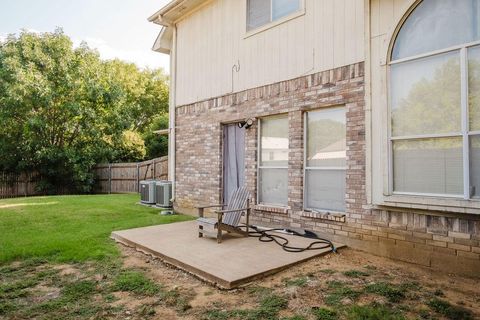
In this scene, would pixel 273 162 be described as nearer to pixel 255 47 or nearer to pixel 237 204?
pixel 237 204

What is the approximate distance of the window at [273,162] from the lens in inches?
265

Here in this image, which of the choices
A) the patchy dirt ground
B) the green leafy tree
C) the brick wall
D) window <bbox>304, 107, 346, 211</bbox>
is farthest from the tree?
window <bbox>304, 107, 346, 211</bbox>

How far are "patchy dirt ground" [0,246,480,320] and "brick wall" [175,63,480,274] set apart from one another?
0.37 m

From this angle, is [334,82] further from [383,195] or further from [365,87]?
[383,195]

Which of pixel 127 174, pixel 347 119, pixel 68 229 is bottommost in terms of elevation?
pixel 68 229

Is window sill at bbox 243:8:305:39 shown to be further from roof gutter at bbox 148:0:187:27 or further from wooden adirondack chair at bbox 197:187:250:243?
wooden adirondack chair at bbox 197:187:250:243

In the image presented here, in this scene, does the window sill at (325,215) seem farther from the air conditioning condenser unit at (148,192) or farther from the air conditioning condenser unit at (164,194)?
the air conditioning condenser unit at (148,192)

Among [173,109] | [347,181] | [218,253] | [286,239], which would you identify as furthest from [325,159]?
[173,109]

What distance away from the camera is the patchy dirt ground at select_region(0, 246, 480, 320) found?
10.4 ft

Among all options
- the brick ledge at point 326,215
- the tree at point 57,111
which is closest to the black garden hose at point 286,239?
the brick ledge at point 326,215

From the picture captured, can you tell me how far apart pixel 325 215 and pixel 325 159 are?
103 centimetres

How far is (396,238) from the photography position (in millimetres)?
4816

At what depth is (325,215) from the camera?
5.73m

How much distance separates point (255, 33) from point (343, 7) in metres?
2.16
